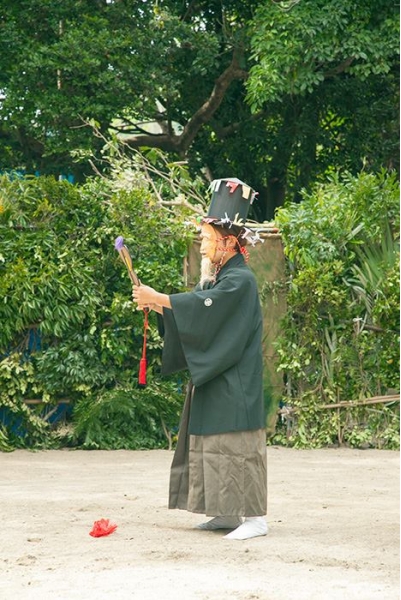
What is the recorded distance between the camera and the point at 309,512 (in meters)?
7.39

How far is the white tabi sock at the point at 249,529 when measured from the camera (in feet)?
20.9

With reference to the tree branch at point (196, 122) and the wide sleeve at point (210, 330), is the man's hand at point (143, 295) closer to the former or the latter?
the wide sleeve at point (210, 330)

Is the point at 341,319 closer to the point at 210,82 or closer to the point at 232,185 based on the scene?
the point at 232,185

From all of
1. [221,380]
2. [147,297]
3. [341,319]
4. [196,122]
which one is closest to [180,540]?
[221,380]

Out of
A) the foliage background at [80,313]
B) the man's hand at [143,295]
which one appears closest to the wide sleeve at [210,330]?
the man's hand at [143,295]

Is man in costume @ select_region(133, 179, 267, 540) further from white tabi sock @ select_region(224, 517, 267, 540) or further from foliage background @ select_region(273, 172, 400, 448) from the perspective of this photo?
foliage background @ select_region(273, 172, 400, 448)

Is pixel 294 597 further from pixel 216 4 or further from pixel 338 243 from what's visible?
pixel 216 4

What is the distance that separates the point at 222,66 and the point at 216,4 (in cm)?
90

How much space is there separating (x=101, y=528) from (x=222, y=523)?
2.41ft

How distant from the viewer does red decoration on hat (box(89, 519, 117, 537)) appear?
632 centimetres

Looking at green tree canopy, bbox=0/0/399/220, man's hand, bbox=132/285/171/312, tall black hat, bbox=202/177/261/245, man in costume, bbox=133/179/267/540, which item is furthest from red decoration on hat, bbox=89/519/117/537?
green tree canopy, bbox=0/0/399/220

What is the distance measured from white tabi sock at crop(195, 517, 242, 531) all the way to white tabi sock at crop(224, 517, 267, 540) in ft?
0.47

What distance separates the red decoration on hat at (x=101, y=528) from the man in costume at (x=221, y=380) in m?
0.39

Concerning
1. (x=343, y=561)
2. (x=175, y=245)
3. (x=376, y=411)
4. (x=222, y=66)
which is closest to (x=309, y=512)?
(x=343, y=561)
